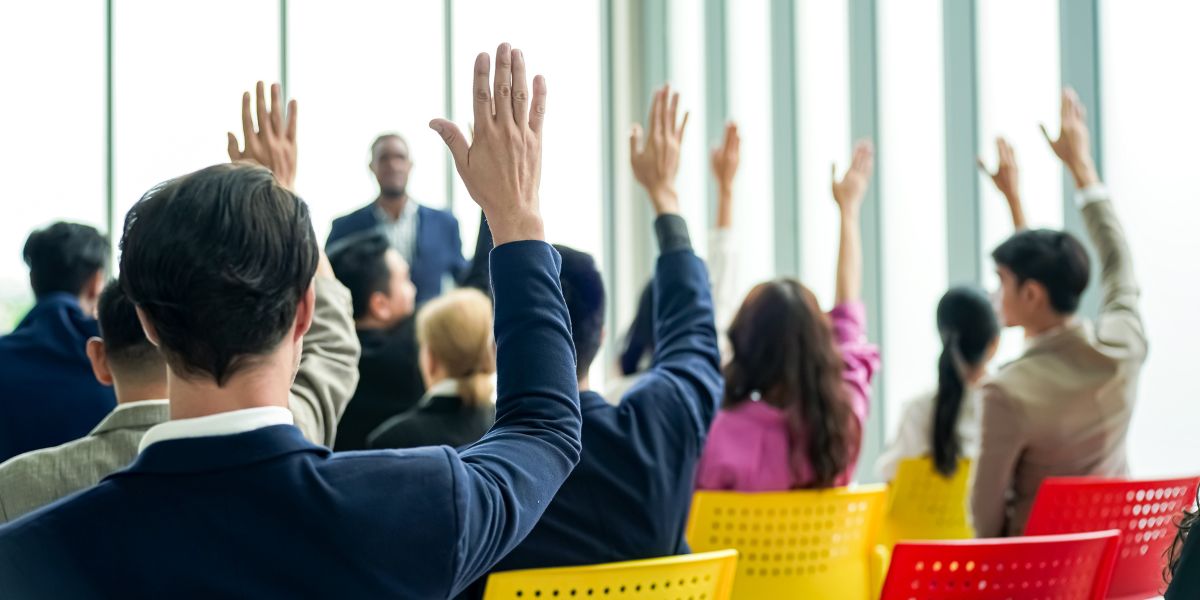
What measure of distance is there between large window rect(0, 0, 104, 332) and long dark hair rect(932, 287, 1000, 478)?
4152mm

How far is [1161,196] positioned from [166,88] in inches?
190

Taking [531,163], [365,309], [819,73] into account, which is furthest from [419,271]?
[531,163]

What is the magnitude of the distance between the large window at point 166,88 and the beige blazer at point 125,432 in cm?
450

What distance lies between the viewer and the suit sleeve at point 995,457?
2.97 m

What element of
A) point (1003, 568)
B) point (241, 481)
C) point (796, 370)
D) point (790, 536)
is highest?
point (241, 481)

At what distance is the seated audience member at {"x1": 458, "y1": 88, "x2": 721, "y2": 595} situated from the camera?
2.14 m

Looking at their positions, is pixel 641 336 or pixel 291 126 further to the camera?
pixel 641 336

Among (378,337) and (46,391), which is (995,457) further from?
(46,391)

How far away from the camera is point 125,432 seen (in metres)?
1.72

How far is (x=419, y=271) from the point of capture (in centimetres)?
589

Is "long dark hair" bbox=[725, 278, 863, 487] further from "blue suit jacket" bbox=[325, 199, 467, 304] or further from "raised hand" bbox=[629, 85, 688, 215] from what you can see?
"blue suit jacket" bbox=[325, 199, 467, 304]

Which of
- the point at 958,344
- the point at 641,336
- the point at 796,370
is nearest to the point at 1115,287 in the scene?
the point at 958,344

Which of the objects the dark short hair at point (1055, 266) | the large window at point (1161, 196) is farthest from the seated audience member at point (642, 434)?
the large window at point (1161, 196)

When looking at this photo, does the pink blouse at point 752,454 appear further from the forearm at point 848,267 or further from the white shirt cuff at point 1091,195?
the white shirt cuff at point 1091,195
